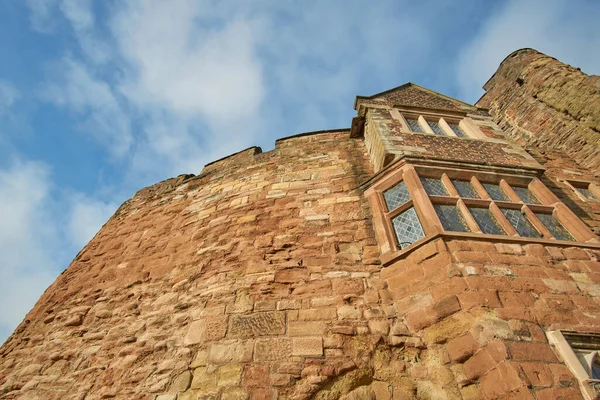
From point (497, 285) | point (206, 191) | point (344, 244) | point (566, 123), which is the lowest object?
point (497, 285)

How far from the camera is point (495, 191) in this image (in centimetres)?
504

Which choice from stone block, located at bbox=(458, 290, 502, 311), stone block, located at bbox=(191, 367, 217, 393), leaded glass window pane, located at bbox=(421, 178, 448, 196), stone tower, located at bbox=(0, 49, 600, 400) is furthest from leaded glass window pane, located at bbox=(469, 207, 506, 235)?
stone block, located at bbox=(191, 367, 217, 393)

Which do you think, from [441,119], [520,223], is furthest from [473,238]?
[441,119]

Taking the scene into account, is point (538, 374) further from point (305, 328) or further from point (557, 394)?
point (305, 328)

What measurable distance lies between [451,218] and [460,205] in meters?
0.30

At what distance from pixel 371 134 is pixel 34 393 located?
21.1 feet

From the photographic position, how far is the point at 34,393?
4.17 metres

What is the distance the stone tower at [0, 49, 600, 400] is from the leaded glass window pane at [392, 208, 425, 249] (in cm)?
2

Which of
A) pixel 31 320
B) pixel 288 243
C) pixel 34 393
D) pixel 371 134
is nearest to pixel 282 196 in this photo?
pixel 288 243

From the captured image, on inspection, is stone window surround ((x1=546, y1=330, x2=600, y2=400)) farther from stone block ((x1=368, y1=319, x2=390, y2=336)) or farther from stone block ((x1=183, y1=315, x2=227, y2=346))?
stone block ((x1=183, y1=315, x2=227, y2=346))

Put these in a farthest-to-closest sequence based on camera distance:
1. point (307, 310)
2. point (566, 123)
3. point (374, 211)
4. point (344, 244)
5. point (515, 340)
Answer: point (566, 123), point (374, 211), point (344, 244), point (307, 310), point (515, 340)

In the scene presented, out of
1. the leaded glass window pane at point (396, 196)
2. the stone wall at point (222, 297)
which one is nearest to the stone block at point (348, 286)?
the stone wall at point (222, 297)

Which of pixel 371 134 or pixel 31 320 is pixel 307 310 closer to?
pixel 371 134

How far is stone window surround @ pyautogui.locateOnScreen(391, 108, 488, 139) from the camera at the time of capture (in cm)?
674
